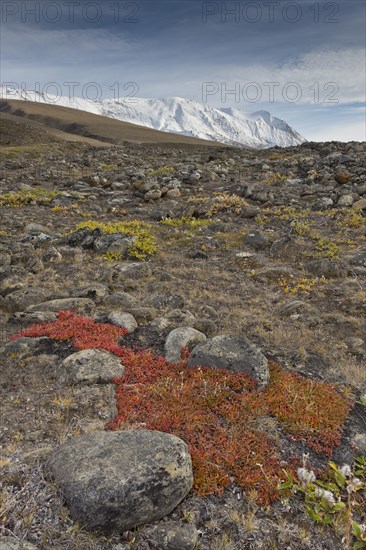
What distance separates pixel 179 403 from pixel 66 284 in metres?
8.14

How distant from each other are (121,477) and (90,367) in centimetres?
340

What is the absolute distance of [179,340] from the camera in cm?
949

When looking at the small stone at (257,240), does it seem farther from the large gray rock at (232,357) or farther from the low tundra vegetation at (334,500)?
the low tundra vegetation at (334,500)

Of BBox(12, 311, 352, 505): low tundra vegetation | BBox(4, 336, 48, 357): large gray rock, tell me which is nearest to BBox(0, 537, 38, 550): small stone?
BBox(12, 311, 352, 505): low tundra vegetation

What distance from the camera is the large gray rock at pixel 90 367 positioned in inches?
313

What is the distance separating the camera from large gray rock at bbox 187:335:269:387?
824 cm

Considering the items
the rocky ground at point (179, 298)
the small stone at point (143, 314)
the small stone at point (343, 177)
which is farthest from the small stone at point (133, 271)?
the small stone at point (343, 177)

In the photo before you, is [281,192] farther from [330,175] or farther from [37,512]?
[37,512]

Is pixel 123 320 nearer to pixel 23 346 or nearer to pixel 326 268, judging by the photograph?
pixel 23 346

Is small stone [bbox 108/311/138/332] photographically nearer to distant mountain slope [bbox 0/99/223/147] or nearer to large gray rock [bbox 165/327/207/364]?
large gray rock [bbox 165/327/207/364]

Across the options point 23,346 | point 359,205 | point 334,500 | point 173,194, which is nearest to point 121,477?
point 334,500

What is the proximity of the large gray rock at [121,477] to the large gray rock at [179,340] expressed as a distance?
321cm

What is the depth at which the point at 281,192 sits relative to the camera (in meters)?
28.9

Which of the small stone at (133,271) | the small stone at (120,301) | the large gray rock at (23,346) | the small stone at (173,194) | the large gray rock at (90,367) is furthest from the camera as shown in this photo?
the small stone at (173,194)
